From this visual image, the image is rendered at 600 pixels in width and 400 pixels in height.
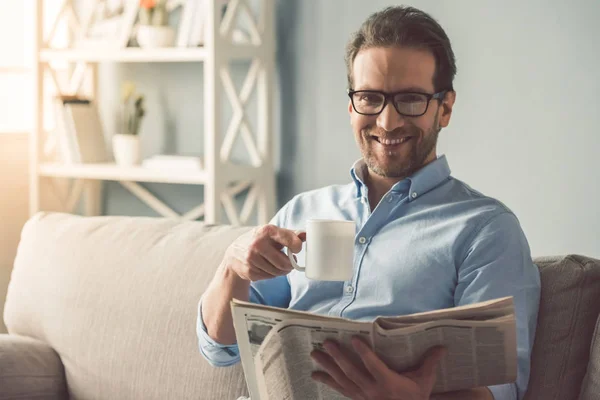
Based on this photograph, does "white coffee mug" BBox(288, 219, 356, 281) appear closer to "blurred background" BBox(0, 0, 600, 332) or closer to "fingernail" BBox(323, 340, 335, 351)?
"fingernail" BBox(323, 340, 335, 351)

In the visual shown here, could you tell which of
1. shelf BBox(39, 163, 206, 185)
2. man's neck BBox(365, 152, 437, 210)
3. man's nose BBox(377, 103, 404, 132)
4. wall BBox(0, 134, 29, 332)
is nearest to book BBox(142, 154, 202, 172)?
shelf BBox(39, 163, 206, 185)

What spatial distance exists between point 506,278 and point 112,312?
96 centimetres

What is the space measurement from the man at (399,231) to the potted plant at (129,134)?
5.34 feet

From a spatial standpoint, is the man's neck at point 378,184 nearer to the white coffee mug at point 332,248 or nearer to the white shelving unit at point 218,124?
the white coffee mug at point 332,248

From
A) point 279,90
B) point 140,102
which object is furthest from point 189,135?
point 279,90

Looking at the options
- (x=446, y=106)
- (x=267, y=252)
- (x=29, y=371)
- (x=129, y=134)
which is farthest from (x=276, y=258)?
(x=129, y=134)

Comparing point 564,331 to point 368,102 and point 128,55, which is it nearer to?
point 368,102

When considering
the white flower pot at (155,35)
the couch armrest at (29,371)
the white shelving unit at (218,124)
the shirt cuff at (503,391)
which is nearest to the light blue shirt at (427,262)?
the shirt cuff at (503,391)

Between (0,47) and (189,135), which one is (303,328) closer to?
(189,135)

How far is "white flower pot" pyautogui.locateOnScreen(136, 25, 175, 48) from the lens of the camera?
3154 millimetres

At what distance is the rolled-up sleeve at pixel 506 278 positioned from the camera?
143cm

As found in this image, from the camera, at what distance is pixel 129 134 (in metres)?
3.33

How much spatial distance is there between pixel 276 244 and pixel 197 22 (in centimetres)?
184

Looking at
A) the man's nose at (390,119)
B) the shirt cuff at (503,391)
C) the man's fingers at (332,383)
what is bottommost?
the shirt cuff at (503,391)
